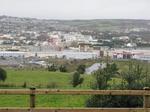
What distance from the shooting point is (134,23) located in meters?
191

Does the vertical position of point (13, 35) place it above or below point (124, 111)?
below

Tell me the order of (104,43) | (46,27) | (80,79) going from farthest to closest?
(46,27), (104,43), (80,79)

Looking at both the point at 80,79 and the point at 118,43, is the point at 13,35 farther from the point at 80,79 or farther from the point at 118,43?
the point at 80,79

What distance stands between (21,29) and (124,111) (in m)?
174

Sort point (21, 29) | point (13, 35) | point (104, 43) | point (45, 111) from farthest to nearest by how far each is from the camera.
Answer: point (21, 29), point (13, 35), point (104, 43), point (45, 111)

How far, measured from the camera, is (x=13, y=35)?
525ft

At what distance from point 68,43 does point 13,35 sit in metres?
19.9

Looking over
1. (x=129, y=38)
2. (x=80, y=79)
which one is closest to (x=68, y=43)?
(x=129, y=38)

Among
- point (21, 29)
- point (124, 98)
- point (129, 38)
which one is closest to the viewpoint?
point (124, 98)

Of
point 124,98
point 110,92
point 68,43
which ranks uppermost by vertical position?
point 110,92

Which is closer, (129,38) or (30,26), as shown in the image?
(129,38)

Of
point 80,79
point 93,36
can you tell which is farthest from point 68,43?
point 80,79

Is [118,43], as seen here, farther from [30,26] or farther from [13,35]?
[30,26]

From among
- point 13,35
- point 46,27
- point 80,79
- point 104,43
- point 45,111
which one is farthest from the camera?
point 46,27
